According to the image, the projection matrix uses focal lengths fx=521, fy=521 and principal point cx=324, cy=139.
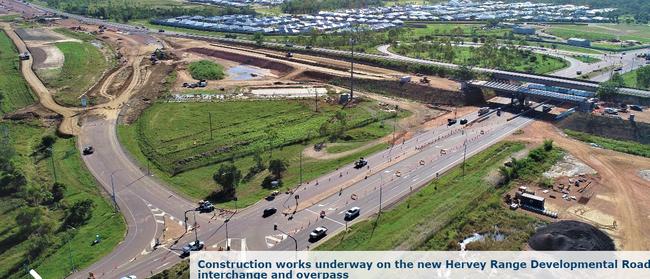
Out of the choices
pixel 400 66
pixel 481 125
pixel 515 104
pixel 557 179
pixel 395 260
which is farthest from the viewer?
pixel 400 66

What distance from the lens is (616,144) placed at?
86.3 metres

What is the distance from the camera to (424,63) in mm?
135625

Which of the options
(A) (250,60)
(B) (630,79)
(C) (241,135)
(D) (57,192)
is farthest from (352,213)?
(B) (630,79)

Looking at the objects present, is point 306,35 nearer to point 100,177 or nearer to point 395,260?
point 100,177

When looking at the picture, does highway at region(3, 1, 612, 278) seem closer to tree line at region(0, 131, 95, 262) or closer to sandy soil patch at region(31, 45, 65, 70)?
tree line at region(0, 131, 95, 262)

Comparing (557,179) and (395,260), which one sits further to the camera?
(557,179)

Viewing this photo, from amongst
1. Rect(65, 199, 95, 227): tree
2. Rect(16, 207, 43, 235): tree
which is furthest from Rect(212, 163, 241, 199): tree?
Rect(16, 207, 43, 235): tree

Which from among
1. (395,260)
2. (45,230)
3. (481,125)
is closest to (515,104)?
(481,125)

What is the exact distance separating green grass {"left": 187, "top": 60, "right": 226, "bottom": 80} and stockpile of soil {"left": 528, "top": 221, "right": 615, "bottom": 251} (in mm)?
93851

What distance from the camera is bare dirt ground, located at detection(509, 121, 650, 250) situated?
58031mm

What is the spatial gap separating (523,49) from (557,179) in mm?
102279

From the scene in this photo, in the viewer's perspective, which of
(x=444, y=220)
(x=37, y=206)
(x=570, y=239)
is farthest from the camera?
(x=37, y=206)

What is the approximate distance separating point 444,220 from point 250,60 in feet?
330

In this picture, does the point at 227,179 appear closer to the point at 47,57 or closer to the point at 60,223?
the point at 60,223
